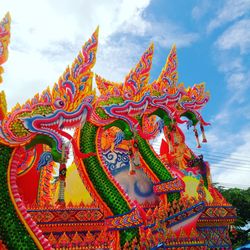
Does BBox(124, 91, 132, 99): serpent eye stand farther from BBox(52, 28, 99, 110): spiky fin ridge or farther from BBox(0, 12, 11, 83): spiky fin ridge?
BBox(0, 12, 11, 83): spiky fin ridge

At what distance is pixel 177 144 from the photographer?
11391mm

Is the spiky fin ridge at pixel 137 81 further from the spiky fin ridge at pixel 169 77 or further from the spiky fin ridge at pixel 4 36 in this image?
the spiky fin ridge at pixel 4 36

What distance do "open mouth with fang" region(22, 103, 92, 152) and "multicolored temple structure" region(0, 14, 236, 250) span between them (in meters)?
0.02

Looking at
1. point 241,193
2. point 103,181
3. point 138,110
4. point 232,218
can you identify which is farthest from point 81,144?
point 241,193

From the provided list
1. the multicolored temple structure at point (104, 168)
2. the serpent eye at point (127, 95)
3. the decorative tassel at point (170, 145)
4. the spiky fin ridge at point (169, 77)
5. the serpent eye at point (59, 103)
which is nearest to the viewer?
the multicolored temple structure at point (104, 168)

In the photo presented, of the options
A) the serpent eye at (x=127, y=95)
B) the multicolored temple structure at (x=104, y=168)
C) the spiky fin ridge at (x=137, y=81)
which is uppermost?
the spiky fin ridge at (x=137, y=81)

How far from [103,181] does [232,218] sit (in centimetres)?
471

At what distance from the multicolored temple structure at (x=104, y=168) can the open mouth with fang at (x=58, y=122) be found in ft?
0.06

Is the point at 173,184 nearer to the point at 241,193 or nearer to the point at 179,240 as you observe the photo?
the point at 179,240

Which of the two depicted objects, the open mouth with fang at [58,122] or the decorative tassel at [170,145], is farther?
the decorative tassel at [170,145]

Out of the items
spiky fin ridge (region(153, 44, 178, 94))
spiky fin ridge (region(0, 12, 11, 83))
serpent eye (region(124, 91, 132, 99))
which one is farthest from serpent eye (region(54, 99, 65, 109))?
spiky fin ridge (region(153, 44, 178, 94))

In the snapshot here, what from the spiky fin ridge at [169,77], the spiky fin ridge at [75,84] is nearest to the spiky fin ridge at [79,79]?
the spiky fin ridge at [75,84]

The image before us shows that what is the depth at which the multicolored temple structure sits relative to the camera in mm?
6258

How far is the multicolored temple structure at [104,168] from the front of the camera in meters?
6.26
